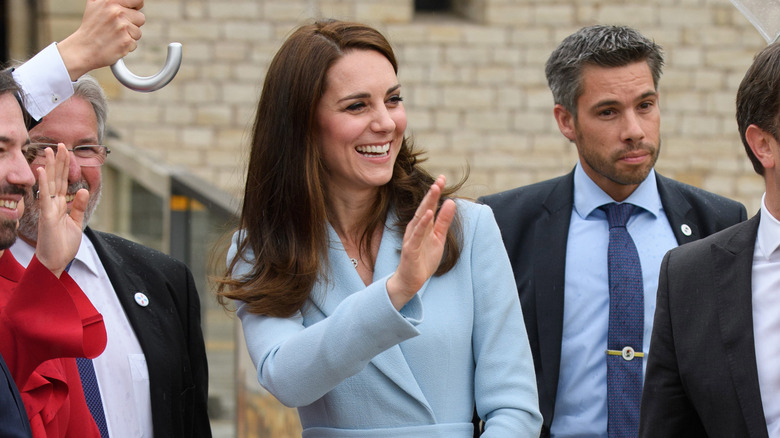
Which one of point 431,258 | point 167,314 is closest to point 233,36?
point 167,314

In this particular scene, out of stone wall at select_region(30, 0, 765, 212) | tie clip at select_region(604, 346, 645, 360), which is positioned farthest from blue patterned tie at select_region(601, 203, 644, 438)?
stone wall at select_region(30, 0, 765, 212)

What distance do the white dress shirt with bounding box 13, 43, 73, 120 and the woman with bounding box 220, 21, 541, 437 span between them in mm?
516

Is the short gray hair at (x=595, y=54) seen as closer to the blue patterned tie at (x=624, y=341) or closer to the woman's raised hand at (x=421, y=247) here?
the blue patterned tie at (x=624, y=341)

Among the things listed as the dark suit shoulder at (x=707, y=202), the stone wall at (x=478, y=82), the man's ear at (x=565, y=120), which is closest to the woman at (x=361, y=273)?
the man's ear at (x=565, y=120)

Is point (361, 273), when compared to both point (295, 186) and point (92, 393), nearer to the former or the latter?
point (295, 186)

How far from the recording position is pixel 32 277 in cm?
248

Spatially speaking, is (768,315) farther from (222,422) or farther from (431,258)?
(222,422)

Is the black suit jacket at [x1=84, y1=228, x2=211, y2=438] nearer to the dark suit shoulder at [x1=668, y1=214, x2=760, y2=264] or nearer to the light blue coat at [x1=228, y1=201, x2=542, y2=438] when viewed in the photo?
the light blue coat at [x1=228, y1=201, x2=542, y2=438]

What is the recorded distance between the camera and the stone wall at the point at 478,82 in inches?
522

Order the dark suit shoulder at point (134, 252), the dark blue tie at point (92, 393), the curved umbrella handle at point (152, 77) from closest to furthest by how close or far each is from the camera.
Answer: the curved umbrella handle at point (152, 77) → the dark blue tie at point (92, 393) → the dark suit shoulder at point (134, 252)

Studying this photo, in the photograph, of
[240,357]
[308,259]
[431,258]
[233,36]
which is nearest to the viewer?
[431,258]

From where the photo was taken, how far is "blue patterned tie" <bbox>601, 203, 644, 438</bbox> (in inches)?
126

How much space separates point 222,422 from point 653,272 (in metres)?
3.69

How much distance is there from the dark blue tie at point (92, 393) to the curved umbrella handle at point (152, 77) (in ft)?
2.52
